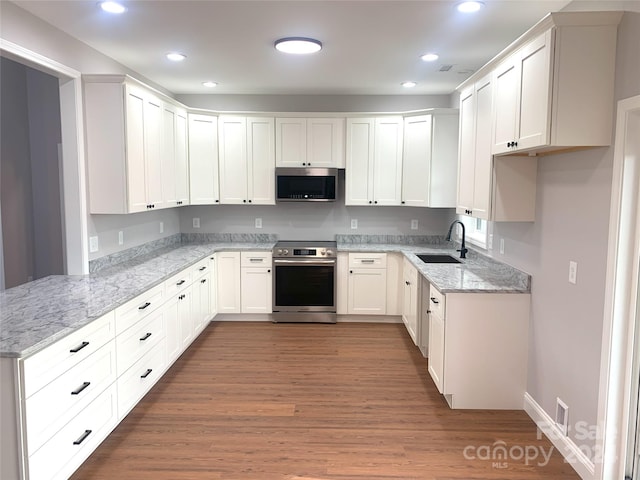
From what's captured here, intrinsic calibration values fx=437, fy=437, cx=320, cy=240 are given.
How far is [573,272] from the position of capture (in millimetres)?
2525

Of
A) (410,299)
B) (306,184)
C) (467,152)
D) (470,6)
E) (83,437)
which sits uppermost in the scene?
(470,6)

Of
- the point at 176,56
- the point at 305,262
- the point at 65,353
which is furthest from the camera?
the point at 305,262

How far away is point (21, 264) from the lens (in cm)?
410

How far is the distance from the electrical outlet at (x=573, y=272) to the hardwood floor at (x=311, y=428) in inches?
42.2

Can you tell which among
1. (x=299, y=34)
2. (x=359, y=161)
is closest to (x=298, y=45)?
(x=299, y=34)

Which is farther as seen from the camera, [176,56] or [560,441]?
[176,56]

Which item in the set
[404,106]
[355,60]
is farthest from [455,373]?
[404,106]

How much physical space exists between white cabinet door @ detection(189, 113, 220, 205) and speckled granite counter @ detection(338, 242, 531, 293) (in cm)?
246

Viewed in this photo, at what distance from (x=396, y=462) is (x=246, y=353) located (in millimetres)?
2107

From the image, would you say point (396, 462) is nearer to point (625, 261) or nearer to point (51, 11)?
point (625, 261)

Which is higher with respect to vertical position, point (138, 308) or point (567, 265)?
point (567, 265)

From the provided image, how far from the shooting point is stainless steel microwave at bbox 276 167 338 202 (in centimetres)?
528

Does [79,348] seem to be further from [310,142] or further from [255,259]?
[310,142]

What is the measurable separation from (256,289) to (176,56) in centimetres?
267
